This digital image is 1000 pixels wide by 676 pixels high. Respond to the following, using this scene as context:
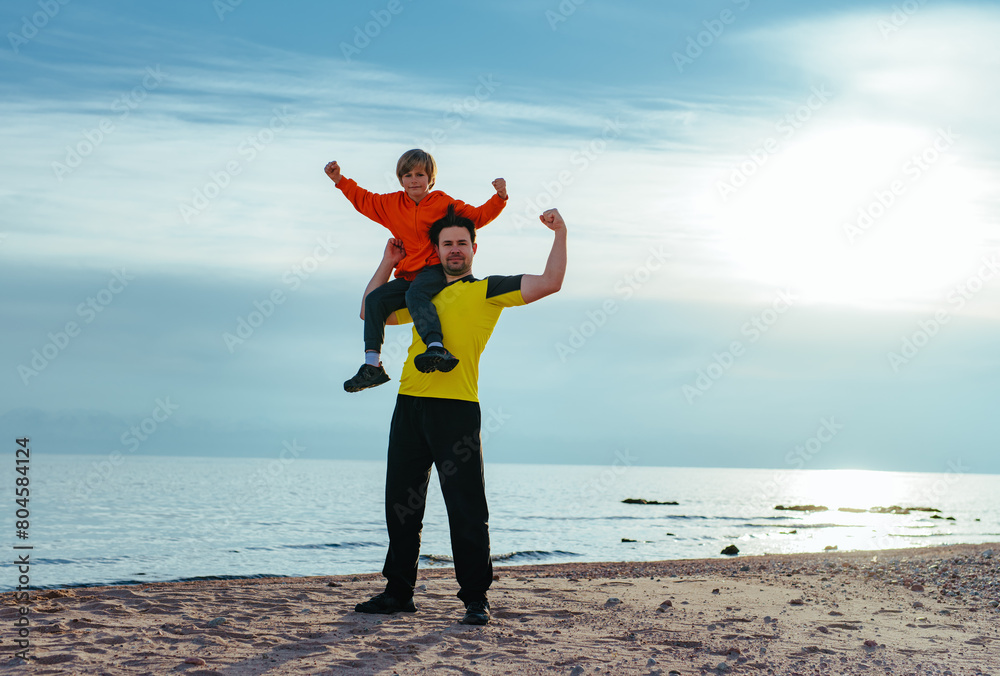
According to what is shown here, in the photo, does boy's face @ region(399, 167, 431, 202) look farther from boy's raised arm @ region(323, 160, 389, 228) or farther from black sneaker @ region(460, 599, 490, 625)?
black sneaker @ region(460, 599, 490, 625)

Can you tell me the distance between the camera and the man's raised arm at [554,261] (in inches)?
211

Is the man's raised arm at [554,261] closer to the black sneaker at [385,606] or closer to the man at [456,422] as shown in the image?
the man at [456,422]

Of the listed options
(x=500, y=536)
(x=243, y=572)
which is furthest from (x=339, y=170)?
(x=500, y=536)

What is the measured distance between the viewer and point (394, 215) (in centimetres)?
602

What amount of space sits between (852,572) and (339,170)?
26.7ft

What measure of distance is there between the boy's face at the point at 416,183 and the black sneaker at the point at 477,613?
10.1 ft

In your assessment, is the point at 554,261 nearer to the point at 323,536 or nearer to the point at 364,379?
the point at 364,379

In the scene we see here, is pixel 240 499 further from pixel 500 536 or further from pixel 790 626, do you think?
pixel 790 626

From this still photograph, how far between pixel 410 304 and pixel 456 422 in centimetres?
92

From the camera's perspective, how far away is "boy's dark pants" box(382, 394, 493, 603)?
5586 mm

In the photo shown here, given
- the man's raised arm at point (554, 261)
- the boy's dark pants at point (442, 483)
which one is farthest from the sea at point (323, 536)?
the man's raised arm at point (554, 261)

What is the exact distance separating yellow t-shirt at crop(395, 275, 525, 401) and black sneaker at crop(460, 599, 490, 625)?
151cm

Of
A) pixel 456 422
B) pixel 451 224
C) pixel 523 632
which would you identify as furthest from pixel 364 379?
pixel 523 632

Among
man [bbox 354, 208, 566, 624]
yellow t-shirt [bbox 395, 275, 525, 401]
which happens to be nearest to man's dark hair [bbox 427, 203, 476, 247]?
man [bbox 354, 208, 566, 624]
